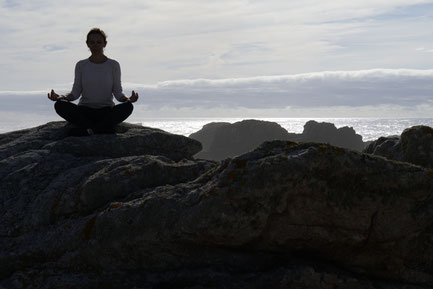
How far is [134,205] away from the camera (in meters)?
7.48

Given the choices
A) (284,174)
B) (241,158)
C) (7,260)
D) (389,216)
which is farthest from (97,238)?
(389,216)

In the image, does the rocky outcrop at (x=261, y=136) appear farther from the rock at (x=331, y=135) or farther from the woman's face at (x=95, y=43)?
the woman's face at (x=95, y=43)

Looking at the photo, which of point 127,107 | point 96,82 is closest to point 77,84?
point 96,82

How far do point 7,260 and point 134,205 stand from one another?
2.49 metres

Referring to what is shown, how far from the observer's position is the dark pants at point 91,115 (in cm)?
1134

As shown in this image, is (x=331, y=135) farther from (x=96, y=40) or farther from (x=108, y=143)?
(x=108, y=143)

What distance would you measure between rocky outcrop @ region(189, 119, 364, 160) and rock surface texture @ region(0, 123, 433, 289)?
4996 inches

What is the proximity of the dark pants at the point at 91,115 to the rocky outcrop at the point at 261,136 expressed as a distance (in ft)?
403

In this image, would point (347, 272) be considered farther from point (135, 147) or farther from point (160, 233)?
point (135, 147)

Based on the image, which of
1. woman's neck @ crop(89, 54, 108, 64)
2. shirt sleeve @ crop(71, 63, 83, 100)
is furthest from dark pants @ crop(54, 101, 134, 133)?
woman's neck @ crop(89, 54, 108, 64)

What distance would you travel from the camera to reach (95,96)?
39.0 feet

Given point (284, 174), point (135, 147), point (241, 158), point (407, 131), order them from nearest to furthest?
point (284, 174), point (241, 158), point (407, 131), point (135, 147)

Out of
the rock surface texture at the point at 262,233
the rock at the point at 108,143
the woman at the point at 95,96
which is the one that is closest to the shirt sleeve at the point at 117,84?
the woman at the point at 95,96

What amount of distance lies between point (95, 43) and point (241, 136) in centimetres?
13870
